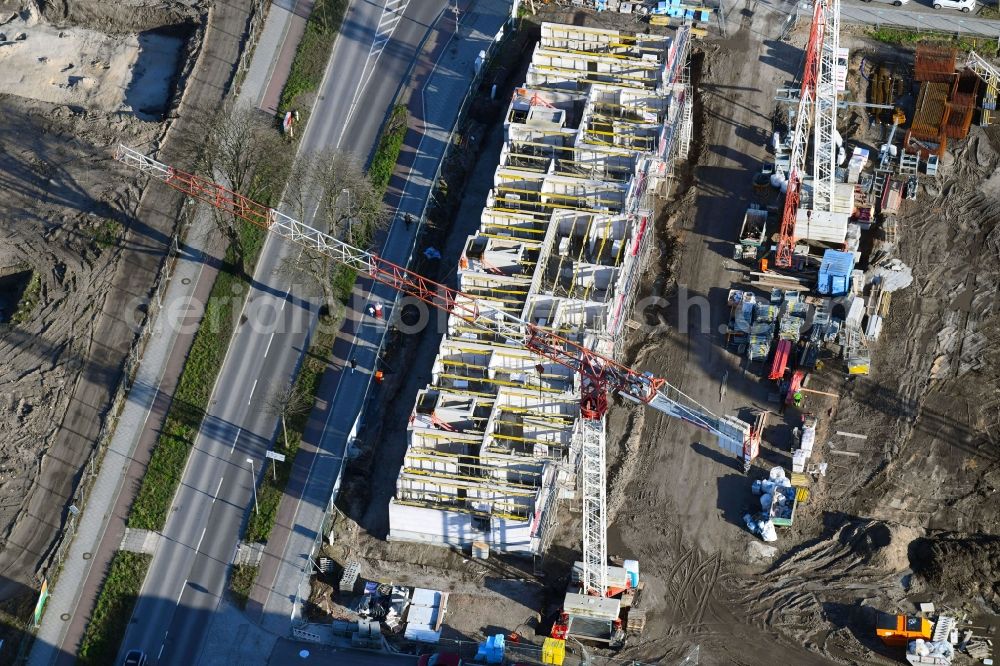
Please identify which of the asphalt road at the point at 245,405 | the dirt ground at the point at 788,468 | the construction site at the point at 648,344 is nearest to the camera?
the dirt ground at the point at 788,468

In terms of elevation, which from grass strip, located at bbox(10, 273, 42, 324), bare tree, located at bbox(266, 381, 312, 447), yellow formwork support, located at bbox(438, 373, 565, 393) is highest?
yellow formwork support, located at bbox(438, 373, 565, 393)

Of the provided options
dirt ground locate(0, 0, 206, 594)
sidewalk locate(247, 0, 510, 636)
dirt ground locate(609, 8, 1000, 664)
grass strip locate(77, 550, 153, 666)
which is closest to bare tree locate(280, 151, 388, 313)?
sidewalk locate(247, 0, 510, 636)

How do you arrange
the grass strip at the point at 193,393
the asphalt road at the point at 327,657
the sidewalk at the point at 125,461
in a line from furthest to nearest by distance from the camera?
1. the grass strip at the point at 193,393
2. the sidewalk at the point at 125,461
3. the asphalt road at the point at 327,657

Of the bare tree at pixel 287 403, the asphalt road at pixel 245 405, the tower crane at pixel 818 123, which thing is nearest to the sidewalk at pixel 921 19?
the tower crane at pixel 818 123

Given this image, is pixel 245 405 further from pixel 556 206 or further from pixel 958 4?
pixel 958 4

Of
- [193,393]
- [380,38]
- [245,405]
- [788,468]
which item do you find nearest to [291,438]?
[245,405]

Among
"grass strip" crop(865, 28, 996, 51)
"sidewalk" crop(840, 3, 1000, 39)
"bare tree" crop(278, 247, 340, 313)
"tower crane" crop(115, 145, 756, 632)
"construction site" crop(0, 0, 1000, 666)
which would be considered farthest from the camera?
"sidewalk" crop(840, 3, 1000, 39)

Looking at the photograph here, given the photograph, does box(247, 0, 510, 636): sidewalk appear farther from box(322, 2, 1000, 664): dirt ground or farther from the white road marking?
the white road marking

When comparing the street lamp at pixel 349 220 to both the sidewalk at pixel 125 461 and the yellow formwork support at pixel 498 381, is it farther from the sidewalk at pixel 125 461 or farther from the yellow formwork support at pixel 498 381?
the yellow formwork support at pixel 498 381
